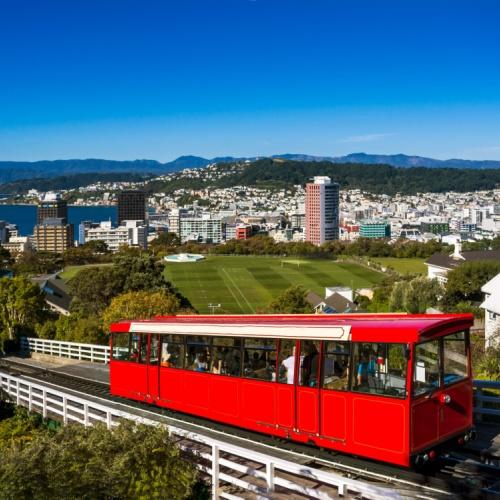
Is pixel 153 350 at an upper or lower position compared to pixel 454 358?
lower

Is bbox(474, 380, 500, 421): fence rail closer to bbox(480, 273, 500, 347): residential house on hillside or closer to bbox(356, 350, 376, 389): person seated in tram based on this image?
bbox(356, 350, 376, 389): person seated in tram

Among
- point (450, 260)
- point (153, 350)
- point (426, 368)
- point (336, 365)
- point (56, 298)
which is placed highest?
point (426, 368)

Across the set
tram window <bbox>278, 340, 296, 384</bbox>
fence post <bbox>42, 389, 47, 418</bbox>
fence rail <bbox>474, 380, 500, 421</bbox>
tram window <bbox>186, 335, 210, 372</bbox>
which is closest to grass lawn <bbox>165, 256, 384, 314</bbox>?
fence post <bbox>42, 389, 47, 418</bbox>

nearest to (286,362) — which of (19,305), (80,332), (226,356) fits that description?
(226,356)

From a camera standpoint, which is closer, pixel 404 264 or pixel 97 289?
pixel 97 289

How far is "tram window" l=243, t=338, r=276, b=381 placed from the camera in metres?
10.2

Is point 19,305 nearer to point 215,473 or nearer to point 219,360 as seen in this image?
point 219,360

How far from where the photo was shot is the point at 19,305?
89.5 feet

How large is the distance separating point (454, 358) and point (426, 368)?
2.17ft

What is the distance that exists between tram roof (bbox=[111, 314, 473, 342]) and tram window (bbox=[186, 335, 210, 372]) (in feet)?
0.46

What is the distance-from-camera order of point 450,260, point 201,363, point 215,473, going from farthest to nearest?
point 450,260 < point 201,363 < point 215,473

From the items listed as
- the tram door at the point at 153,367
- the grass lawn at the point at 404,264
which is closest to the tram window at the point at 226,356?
the tram door at the point at 153,367

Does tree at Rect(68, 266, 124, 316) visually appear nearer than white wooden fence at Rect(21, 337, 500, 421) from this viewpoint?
No

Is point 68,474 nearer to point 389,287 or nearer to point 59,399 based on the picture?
point 59,399
